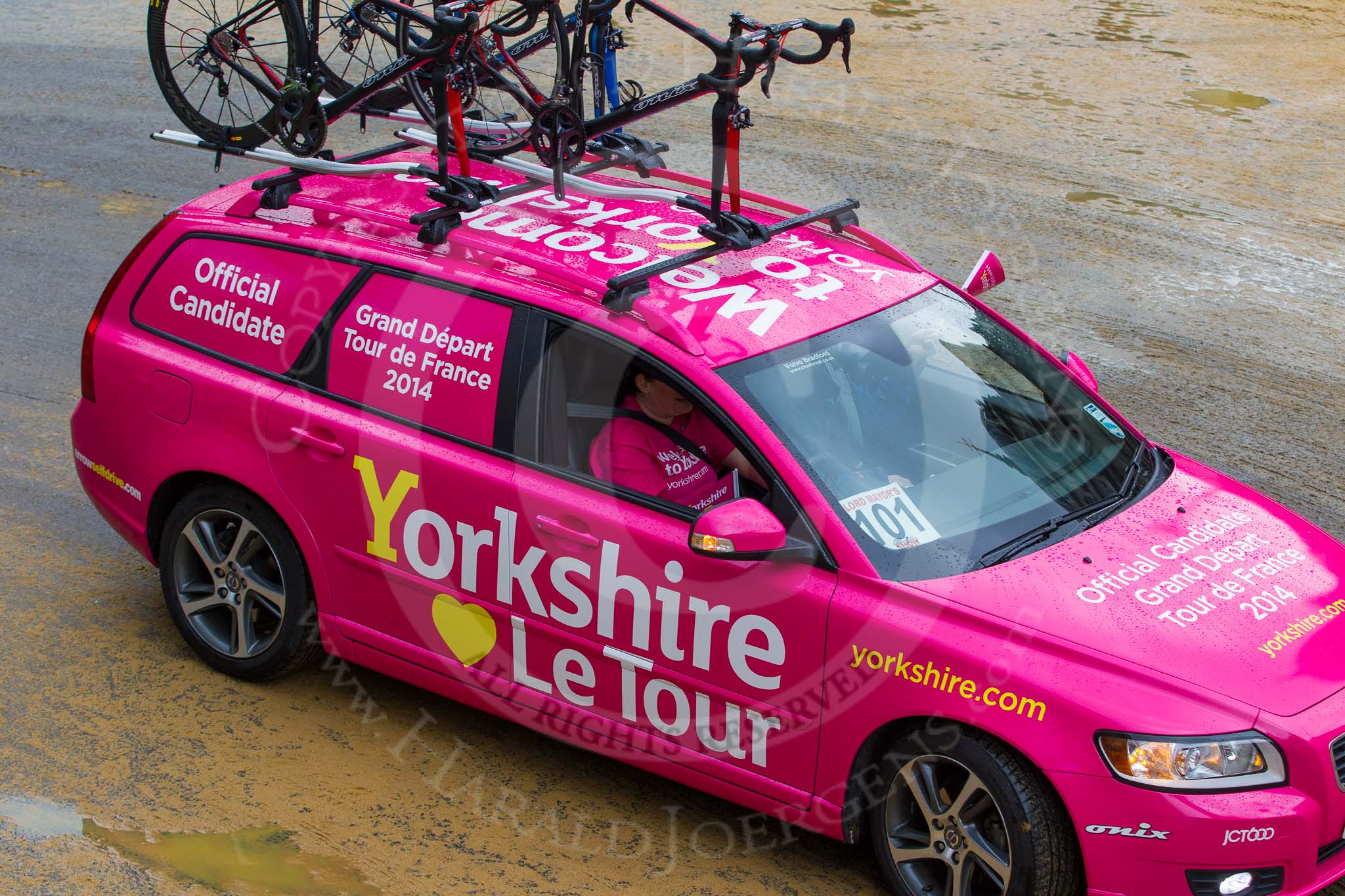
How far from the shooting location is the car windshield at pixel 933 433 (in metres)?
4.02

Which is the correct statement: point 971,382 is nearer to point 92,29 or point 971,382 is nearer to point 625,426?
point 625,426

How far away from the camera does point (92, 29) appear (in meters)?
16.0

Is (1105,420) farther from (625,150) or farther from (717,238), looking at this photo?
(625,150)

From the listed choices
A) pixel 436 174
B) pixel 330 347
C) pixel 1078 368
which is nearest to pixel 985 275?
pixel 1078 368

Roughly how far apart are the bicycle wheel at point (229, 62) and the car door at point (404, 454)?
1298mm

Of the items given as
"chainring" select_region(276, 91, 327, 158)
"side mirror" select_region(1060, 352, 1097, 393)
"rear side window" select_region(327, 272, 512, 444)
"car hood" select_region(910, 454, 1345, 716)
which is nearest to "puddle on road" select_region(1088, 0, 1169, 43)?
"side mirror" select_region(1060, 352, 1097, 393)

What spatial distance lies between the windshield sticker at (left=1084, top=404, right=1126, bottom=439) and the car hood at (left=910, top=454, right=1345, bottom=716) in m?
0.36

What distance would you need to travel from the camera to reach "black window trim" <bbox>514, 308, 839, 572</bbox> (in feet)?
13.1

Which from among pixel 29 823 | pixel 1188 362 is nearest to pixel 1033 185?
pixel 1188 362

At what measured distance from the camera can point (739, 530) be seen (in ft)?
12.4

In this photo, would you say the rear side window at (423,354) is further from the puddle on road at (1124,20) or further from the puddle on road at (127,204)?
the puddle on road at (1124,20)

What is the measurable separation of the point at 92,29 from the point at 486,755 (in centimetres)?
1398

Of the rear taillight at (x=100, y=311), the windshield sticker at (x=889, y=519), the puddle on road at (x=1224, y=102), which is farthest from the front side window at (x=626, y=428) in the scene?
the puddle on road at (x=1224, y=102)

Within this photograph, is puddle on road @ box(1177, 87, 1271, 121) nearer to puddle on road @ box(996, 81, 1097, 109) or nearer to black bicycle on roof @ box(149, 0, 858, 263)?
puddle on road @ box(996, 81, 1097, 109)
